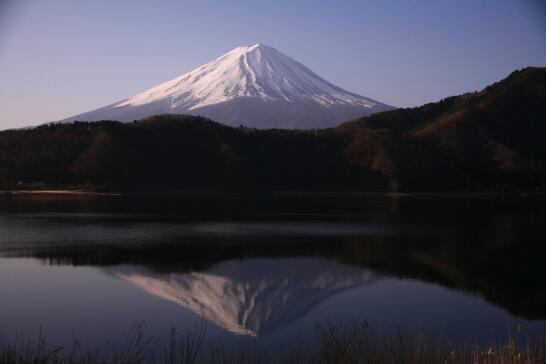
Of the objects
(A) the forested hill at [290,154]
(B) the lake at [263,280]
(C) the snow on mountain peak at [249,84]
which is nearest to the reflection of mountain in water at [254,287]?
A: (B) the lake at [263,280]

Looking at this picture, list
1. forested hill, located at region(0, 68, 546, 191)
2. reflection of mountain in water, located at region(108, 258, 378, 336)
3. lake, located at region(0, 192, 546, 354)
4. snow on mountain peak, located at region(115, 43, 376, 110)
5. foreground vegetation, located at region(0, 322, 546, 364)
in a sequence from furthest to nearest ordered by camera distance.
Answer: snow on mountain peak, located at region(115, 43, 376, 110) < forested hill, located at region(0, 68, 546, 191) < reflection of mountain in water, located at region(108, 258, 378, 336) < lake, located at region(0, 192, 546, 354) < foreground vegetation, located at region(0, 322, 546, 364)

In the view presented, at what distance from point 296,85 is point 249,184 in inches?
3493

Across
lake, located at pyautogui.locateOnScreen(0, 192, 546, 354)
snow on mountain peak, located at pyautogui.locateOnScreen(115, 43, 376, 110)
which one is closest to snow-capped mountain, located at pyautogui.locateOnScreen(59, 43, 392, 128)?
snow on mountain peak, located at pyautogui.locateOnScreen(115, 43, 376, 110)

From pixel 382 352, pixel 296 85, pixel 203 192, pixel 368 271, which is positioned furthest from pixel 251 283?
pixel 296 85

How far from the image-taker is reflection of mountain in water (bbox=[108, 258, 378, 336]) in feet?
42.6

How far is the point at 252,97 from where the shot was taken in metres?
153

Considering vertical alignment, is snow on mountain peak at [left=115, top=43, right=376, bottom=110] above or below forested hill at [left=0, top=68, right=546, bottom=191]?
above

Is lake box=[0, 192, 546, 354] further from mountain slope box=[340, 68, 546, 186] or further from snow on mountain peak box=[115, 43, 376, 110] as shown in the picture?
snow on mountain peak box=[115, 43, 376, 110]

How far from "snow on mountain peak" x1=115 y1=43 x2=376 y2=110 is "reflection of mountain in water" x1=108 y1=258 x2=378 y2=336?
5202 inches

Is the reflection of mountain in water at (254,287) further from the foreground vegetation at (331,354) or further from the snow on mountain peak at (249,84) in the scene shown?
the snow on mountain peak at (249,84)

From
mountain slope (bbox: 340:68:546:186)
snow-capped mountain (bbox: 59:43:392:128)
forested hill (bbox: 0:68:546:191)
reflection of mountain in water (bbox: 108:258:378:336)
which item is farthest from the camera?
snow-capped mountain (bbox: 59:43:392:128)

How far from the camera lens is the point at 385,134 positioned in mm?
85375

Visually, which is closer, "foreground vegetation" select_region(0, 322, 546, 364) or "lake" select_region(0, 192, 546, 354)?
"foreground vegetation" select_region(0, 322, 546, 364)

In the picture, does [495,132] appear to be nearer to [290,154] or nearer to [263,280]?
[290,154]
